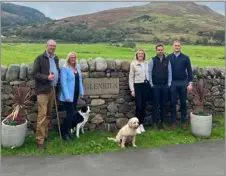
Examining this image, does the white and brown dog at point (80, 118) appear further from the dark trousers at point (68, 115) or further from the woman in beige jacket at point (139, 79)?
the woman in beige jacket at point (139, 79)

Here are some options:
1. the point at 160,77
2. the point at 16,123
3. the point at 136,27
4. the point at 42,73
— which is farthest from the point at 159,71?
the point at 136,27

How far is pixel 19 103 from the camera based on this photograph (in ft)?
24.9

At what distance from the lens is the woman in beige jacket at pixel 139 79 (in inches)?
330

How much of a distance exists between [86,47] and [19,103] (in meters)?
5.36

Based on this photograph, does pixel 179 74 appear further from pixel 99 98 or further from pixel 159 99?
pixel 99 98

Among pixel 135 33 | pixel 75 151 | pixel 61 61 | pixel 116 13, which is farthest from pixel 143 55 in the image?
pixel 116 13

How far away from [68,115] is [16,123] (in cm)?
109

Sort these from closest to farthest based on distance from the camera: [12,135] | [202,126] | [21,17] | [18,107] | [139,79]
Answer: [12,135]
[18,107]
[202,126]
[139,79]
[21,17]

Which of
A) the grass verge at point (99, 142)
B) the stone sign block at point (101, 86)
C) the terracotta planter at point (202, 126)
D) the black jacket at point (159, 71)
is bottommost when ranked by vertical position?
the grass verge at point (99, 142)

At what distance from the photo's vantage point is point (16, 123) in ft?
24.5

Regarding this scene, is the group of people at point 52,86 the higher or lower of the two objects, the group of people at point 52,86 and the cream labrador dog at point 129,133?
the higher

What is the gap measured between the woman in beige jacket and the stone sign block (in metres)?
0.53

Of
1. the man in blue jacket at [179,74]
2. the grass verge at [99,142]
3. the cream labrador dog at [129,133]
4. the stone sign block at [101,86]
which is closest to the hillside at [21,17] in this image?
the stone sign block at [101,86]

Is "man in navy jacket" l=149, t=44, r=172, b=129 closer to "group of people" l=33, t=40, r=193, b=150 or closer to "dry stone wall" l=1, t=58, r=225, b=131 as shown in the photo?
"group of people" l=33, t=40, r=193, b=150
